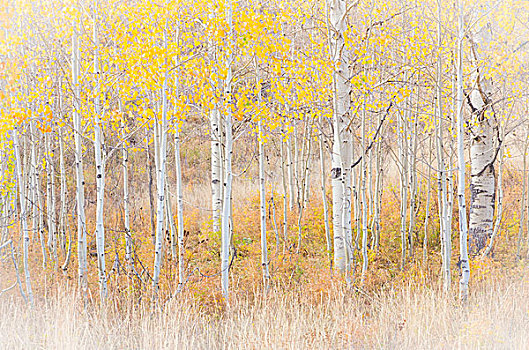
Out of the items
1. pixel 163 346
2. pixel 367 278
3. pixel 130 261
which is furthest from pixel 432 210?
pixel 163 346

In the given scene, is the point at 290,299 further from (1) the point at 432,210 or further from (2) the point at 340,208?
(1) the point at 432,210

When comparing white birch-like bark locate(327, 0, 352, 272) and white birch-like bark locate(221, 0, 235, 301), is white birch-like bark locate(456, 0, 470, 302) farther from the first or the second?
white birch-like bark locate(221, 0, 235, 301)

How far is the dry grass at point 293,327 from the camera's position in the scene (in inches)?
178

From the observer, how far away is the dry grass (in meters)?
4.52

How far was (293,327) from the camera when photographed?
4.76m

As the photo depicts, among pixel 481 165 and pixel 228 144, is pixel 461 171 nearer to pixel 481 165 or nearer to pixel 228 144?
pixel 481 165

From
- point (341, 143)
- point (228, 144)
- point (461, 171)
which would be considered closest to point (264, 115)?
point (228, 144)

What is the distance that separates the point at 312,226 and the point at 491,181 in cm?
359

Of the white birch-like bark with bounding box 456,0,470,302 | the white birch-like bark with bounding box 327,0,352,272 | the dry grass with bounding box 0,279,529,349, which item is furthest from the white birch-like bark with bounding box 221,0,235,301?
the white birch-like bark with bounding box 456,0,470,302

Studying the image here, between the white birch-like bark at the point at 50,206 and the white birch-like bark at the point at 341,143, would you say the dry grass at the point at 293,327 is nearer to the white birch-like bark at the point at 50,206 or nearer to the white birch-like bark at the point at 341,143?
the white birch-like bark at the point at 341,143

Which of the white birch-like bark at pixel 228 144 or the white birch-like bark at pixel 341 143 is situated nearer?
the white birch-like bark at pixel 228 144

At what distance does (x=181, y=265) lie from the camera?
686 cm

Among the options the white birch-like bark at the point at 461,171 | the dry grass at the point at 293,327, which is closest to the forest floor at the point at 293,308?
the dry grass at the point at 293,327

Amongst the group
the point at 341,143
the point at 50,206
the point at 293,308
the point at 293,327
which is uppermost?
the point at 341,143
